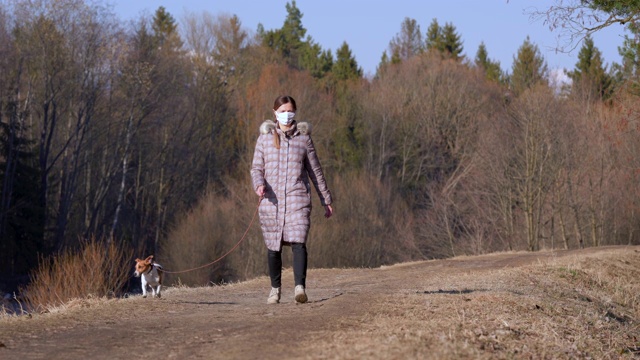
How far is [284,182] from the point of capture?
9984 mm

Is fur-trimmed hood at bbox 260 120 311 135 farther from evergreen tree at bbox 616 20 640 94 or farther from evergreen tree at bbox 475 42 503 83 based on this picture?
evergreen tree at bbox 475 42 503 83

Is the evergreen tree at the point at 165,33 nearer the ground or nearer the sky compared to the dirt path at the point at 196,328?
nearer the sky

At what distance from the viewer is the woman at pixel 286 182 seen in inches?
391

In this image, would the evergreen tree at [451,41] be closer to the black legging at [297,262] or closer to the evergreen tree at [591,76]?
the evergreen tree at [591,76]

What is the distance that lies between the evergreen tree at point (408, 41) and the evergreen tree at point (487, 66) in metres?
5.44

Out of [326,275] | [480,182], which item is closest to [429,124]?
[480,182]

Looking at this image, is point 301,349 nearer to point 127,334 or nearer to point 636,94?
point 127,334

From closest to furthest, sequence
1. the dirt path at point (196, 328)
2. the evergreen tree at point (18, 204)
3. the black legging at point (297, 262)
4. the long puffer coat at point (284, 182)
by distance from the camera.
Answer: the dirt path at point (196, 328)
the long puffer coat at point (284, 182)
the black legging at point (297, 262)
the evergreen tree at point (18, 204)

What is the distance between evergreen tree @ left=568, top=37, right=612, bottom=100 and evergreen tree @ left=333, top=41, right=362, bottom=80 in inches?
709

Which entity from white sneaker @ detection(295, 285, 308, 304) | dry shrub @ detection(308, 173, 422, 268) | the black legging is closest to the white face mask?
the black legging

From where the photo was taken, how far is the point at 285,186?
393 inches

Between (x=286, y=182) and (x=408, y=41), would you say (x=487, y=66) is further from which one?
(x=286, y=182)

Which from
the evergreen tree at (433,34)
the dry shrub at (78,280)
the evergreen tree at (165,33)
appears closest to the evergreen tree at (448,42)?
the evergreen tree at (433,34)

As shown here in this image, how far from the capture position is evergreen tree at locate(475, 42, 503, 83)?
254 ft
